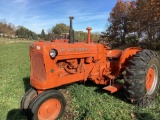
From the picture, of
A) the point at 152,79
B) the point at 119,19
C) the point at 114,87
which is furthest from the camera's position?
the point at 119,19

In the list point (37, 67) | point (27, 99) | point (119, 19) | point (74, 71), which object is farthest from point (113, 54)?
point (119, 19)

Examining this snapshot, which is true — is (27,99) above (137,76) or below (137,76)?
below

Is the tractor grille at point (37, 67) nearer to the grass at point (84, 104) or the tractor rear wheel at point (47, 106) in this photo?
the tractor rear wheel at point (47, 106)

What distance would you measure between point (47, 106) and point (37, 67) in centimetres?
86

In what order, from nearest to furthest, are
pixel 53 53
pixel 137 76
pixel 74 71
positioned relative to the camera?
pixel 53 53 < pixel 137 76 < pixel 74 71

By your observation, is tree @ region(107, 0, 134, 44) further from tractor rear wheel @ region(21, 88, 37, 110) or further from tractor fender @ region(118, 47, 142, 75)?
tractor rear wheel @ region(21, 88, 37, 110)

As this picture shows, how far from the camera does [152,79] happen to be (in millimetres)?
5215

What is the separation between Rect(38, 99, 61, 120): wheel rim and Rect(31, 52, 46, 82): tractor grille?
1.67 ft

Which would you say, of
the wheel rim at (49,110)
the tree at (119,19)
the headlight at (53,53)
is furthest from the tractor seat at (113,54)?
the tree at (119,19)

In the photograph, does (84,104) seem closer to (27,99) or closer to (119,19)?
(27,99)

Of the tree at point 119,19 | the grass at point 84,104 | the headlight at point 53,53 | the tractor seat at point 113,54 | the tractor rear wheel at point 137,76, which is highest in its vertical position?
the tree at point 119,19

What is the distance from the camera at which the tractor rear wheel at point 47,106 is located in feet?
12.1

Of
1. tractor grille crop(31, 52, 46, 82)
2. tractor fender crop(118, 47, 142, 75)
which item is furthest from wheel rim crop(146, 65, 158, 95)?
tractor grille crop(31, 52, 46, 82)

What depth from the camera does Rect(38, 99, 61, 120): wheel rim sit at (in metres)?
3.89
